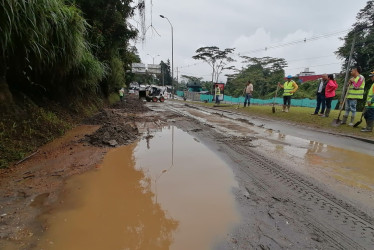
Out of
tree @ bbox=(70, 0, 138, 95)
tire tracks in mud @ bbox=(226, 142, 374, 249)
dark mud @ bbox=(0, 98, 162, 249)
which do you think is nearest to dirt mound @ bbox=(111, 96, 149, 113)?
tree @ bbox=(70, 0, 138, 95)

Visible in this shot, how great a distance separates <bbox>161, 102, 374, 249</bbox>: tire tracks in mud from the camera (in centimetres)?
201

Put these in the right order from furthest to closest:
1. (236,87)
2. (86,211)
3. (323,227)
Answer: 1. (236,87)
2. (86,211)
3. (323,227)

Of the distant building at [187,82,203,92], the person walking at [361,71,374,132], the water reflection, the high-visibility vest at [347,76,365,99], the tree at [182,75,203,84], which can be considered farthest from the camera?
the tree at [182,75,203,84]

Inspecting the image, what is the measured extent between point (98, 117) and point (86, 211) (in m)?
6.39

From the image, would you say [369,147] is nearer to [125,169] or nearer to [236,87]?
[125,169]

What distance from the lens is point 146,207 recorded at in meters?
2.52

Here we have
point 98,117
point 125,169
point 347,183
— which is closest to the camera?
Answer: point 347,183

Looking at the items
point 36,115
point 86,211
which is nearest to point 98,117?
point 36,115

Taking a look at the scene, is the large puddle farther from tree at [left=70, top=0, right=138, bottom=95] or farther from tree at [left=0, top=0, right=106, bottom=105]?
tree at [left=70, top=0, right=138, bottom=95]

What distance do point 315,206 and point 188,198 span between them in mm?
1503

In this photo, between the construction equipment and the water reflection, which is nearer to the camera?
the water reflection

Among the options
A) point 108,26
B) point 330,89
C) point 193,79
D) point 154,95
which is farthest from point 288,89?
point 193,79

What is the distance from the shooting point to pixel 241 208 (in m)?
2.50

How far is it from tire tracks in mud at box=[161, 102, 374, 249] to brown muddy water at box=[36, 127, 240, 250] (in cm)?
52
